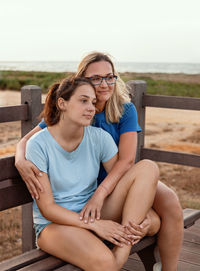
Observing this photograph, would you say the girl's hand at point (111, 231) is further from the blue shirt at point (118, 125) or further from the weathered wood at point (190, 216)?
the weathered wood at point (190, 216)

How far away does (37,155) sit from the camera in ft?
6.59

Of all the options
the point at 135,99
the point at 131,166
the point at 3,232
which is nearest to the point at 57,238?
the point at 131,166

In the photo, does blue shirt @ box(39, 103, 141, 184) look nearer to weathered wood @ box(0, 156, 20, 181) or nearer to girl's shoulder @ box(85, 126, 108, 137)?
girl's shoulder @ box(85, 126, 108, 137)

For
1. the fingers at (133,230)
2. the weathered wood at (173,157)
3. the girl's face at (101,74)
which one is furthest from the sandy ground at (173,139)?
the fingers at (133,230)

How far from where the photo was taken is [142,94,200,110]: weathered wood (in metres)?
3.34

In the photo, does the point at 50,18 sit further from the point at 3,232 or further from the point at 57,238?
the point at 57,238

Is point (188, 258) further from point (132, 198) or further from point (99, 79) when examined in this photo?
point (99, 79)

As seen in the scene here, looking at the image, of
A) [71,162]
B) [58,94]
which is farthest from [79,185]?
[58,94]

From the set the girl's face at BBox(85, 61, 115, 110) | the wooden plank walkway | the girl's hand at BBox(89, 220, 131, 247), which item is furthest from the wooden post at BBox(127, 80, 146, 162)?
the girl's hand at BBox(89, 220, 131, 247)

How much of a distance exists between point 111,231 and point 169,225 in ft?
1.33

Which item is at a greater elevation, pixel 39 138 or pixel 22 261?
pixel 39 138

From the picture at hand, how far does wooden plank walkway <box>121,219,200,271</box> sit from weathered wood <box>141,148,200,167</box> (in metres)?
0.55

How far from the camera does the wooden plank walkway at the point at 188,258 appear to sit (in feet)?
9.05

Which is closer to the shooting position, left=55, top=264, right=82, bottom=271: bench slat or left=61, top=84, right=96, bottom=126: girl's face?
left=55, top=264, right=82, bottom=271: bench slat
